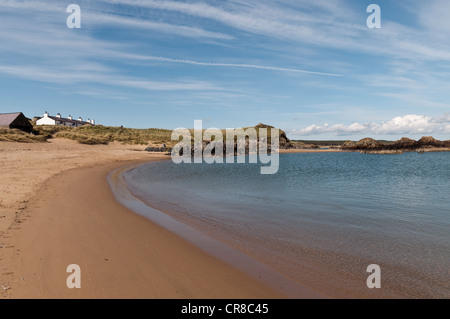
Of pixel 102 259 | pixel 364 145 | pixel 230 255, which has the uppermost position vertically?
pixel 364 145

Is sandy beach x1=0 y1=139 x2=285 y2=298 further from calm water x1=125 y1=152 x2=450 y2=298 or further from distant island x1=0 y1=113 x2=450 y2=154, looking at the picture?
distant island x1=0 y1=113 x2=450 y2=154

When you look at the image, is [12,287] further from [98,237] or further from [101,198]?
[101,198]

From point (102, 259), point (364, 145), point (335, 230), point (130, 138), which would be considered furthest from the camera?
point (364, 145)

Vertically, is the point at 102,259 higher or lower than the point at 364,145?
lower

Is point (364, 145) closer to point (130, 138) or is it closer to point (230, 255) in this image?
point (130, 138)

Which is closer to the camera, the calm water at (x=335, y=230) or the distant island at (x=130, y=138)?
the calm water at (x=335, y=230)

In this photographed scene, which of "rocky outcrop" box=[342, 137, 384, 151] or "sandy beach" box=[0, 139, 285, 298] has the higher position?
"rocky outcrop" box=[342, 137, 384, 151]

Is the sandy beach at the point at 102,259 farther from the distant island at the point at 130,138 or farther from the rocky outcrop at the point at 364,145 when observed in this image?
the rocky outcrop at the point at 364,145

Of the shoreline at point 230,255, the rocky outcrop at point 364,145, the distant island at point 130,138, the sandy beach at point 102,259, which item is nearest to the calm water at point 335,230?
the shoreline at point 230,255

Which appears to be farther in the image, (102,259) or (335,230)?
(335,230)

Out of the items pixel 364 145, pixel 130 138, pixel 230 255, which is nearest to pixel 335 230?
pixel 230 255

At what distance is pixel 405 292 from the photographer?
4.95 m

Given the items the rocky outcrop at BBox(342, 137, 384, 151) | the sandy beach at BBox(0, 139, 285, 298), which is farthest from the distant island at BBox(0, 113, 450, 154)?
the sandy beach at BBox(0, 139, 285, 298)
